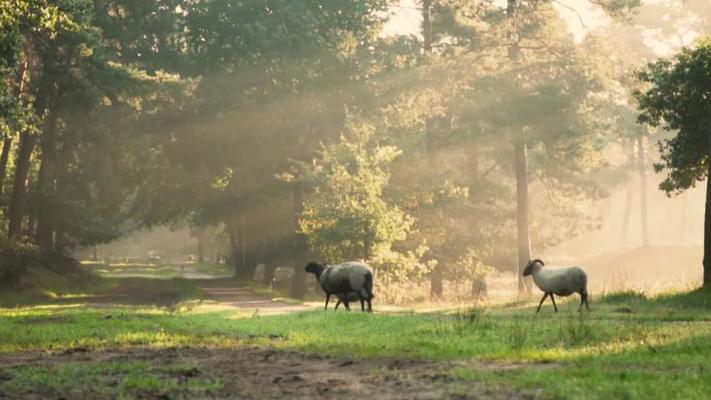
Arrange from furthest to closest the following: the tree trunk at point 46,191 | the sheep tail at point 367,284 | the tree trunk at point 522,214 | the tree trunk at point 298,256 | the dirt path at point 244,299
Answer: the tree trunk at point 522,214
the tree trunk at point 298,256
the tree trunk at point 46,191
the dirt path at point 244,299
the sheep tail at point 367,284

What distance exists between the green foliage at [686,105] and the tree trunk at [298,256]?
22807 mm

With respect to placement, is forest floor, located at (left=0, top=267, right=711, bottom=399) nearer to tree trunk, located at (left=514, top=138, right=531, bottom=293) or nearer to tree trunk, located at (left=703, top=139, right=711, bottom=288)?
tree trunk, located at (left=703, top=139, right=711, bottom=288)

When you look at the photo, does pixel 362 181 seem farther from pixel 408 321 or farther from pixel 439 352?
pixel 439 352

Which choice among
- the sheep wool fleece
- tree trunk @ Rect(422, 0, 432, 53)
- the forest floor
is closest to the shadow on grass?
the sheep wool fleece

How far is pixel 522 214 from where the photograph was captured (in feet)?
171

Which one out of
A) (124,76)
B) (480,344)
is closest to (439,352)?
(480,344)

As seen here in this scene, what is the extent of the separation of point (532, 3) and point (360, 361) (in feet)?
133

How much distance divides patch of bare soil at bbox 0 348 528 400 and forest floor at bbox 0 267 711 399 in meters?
0.03

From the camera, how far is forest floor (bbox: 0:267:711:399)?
11.1 m

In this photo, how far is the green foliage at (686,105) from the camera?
30734 mm

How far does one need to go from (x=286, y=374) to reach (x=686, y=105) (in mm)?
23992

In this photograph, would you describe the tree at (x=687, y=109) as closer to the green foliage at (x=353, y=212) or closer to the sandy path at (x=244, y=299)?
the green foliage at (x=353, y=212)

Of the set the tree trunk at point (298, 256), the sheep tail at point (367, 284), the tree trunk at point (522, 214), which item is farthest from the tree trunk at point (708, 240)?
the tree trunk at point (298, 256)

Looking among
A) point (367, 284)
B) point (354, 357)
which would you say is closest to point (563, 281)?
point (367, 284)
